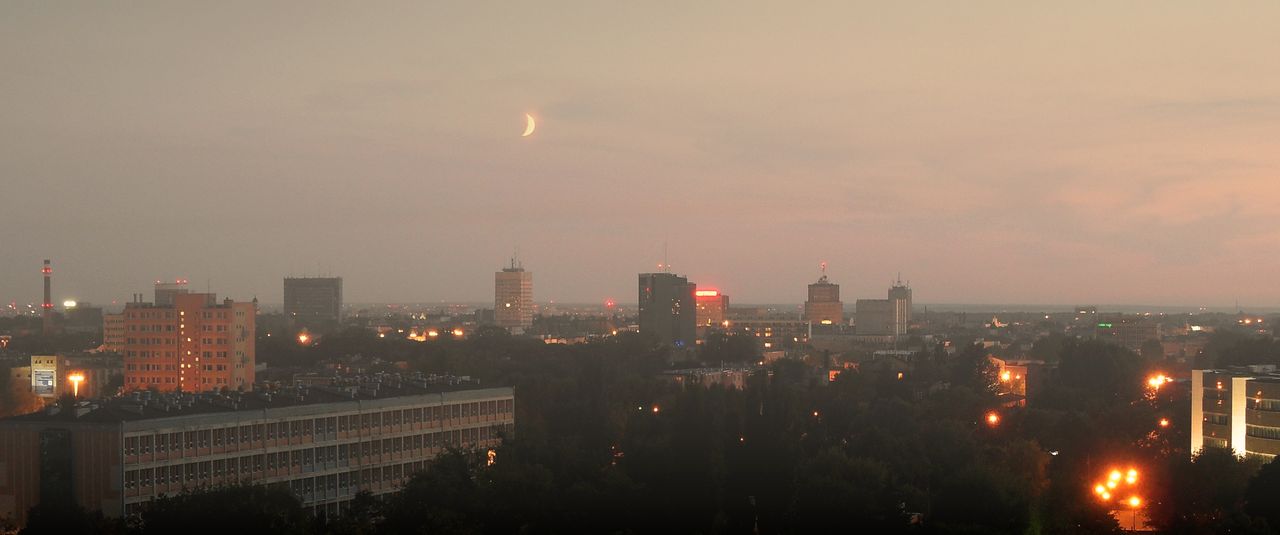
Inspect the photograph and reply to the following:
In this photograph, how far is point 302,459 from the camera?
3731 cm

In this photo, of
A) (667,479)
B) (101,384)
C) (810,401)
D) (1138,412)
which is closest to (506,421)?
(810,401)

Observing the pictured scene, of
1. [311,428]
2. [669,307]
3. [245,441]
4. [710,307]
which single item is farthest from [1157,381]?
[710,307]

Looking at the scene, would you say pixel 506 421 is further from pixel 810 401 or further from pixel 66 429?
pixel 66 429

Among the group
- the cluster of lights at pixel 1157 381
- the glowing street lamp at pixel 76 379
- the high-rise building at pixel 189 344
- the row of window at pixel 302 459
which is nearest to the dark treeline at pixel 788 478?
the row of window at pixel 302 459

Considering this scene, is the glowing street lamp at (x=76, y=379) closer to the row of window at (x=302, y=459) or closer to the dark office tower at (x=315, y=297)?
the row of window at (x=302, y=459)

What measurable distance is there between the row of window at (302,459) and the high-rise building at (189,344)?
25.9m

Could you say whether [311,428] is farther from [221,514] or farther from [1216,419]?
[1216,419]

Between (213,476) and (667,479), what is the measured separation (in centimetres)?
995

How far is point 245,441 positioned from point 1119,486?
19.4 meters

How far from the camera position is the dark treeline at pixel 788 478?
28.6m

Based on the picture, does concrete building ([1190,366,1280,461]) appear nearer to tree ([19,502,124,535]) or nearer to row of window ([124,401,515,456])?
row of window ([124,401,515,456])

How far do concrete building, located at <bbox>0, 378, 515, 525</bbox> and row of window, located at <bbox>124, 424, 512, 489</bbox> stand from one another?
0.08 feet

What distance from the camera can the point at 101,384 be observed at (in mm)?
69312

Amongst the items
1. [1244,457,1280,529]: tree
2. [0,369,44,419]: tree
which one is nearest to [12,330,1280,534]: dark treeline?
[1244,457,1280,529]: tree
